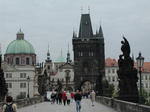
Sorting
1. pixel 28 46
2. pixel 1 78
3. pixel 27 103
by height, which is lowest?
pixel 27 103

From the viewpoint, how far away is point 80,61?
119938mm

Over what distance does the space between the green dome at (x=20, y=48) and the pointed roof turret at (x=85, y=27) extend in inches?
690

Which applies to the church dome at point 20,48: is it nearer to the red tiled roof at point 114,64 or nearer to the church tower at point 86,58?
the church tower at point 86,58

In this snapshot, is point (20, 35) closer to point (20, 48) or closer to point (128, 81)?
point (20, 48)

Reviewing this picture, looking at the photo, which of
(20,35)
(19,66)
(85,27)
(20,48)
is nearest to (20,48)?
(20,48)

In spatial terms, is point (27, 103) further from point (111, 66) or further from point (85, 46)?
point (111, 66)

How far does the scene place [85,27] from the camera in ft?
A: 401

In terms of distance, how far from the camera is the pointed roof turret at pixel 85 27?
12139 cm

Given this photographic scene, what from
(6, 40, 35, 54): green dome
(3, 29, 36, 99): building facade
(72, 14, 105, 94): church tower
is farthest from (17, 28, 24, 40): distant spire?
(72, 14, 105, 94): church tower

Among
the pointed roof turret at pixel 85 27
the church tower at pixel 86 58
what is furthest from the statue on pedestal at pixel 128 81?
the pointed roof turret at pixel 85 27

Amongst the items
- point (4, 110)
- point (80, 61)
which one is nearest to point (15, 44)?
point (80, 61)

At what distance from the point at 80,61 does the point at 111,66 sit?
1801cm

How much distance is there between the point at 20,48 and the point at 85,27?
74.5 feet

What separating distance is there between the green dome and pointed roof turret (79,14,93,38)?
690 inches
